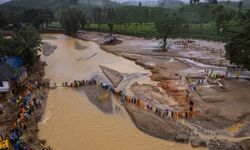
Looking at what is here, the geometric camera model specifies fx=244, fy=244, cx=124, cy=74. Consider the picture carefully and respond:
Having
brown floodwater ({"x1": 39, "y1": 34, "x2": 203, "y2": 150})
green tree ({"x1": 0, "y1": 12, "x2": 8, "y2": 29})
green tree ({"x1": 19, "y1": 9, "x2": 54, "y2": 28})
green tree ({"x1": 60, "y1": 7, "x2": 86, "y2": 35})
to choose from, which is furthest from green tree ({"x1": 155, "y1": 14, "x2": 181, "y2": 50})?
green tree ({"x1": 19, "y1": 9, "x2": 54, "y2": 28})

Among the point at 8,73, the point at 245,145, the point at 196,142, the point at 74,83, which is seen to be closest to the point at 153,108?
the point at 196,142

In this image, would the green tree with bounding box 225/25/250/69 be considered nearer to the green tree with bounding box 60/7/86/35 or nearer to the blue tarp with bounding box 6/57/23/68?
the blue tarp with bounding box 6/57/23/68

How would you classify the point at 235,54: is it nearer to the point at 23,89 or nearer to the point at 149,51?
the point at 149,51

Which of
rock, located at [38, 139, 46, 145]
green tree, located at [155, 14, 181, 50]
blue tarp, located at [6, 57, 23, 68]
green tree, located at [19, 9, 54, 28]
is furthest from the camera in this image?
green tree, located at [19, 9, 54, 28]

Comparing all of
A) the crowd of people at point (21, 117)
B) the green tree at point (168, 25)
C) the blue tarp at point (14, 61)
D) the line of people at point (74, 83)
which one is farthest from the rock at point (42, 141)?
the green tree at point (168, 25)

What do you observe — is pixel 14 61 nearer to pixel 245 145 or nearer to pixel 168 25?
pixel 245 145

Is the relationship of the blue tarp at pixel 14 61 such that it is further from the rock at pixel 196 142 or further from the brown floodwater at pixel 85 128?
the rock at pixel 196 142
